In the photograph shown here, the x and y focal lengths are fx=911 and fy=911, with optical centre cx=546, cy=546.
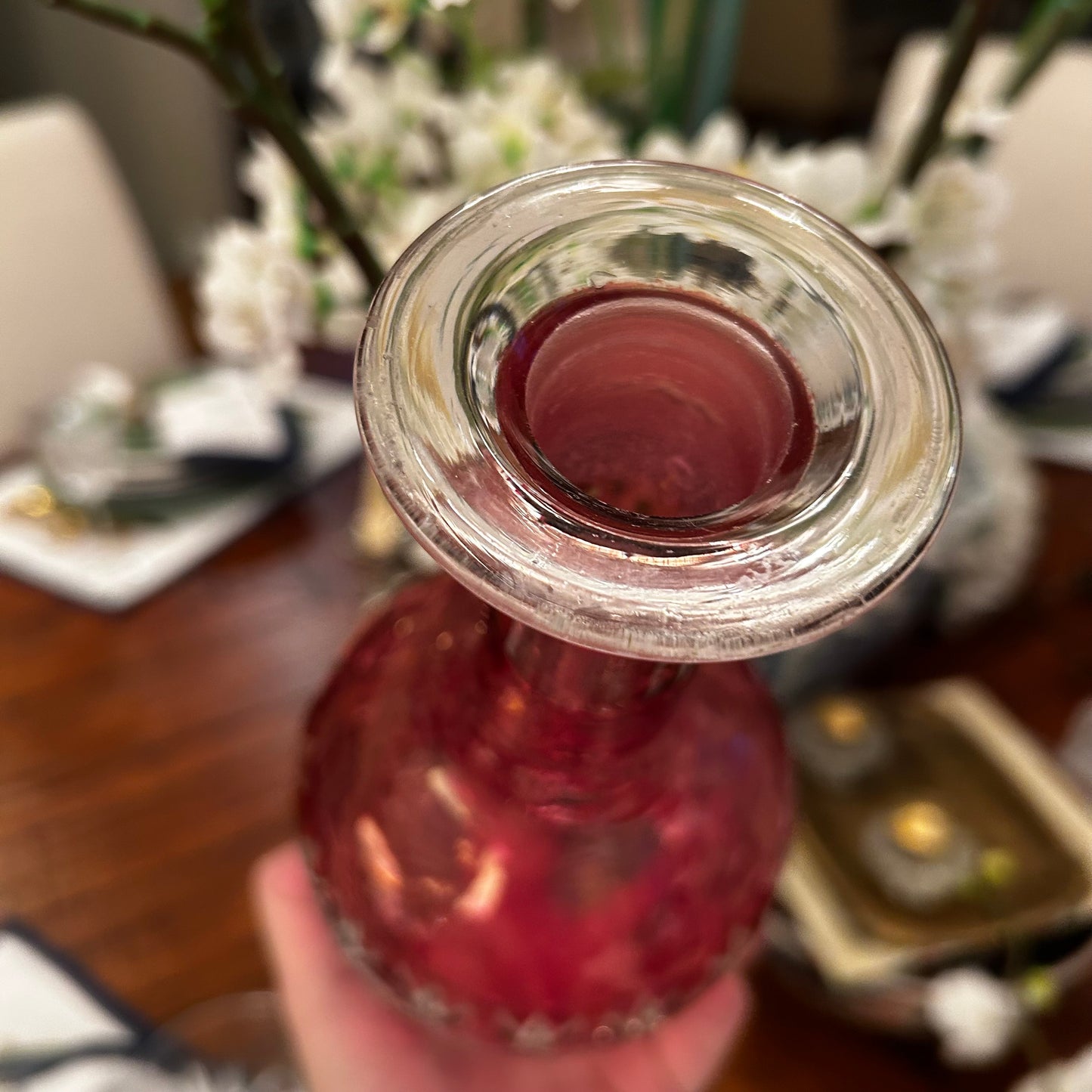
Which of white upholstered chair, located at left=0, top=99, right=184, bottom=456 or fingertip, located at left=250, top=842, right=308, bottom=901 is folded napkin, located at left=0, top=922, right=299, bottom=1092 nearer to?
fingertip, located at left=250, top=842, right=308, bottom=901

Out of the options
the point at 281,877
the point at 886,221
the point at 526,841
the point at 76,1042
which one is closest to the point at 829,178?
the point at 886,221

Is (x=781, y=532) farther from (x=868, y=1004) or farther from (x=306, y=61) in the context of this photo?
(x=306, y=61)

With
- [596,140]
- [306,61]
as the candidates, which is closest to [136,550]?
[596,140]

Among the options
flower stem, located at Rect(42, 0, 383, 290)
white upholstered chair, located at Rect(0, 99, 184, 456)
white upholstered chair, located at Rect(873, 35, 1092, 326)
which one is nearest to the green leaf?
flower stem, located at Rect(42, 0, 383, 290)

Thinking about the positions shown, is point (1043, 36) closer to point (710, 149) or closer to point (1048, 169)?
point (710, 149)

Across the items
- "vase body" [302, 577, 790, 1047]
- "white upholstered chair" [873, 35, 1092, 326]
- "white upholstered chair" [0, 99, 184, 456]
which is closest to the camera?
"vase body" [302, 577, 790, 1047]

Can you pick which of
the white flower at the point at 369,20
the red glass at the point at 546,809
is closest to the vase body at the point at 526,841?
the red glass at the point at 546,809

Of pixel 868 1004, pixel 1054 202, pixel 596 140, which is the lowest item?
pixel 868 1004

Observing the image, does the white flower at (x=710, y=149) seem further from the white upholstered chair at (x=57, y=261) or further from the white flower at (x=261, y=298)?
the white upholstered chair at (x=57, y=261)
